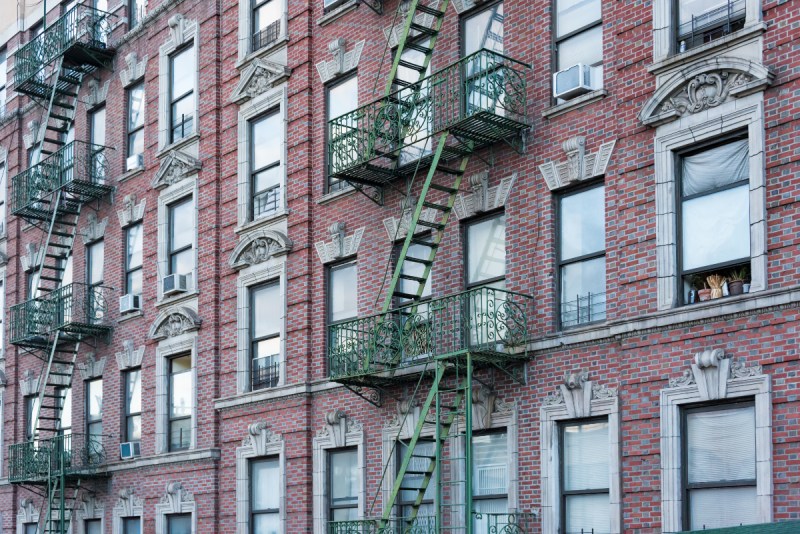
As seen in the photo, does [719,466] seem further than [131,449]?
No

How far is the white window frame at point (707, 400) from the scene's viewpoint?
1515 cm

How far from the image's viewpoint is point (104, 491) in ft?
94.3

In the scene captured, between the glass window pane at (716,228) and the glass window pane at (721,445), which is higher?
the glass window pane at (716,228)

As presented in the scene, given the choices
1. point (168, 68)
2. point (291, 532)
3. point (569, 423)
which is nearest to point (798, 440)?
point (569, 423)

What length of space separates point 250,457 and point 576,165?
9.43m

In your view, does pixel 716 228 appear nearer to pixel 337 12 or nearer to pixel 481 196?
pixel 481 196

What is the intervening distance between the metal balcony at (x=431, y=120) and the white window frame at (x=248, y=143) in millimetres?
1896

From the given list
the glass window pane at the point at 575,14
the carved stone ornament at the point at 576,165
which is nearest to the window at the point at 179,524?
the carved stone ornament at the point at 576,165

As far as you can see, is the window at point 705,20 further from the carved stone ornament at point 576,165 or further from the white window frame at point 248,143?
the white window frame at point 248,143

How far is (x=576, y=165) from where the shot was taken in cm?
1850

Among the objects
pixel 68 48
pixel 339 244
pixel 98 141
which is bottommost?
pixel 339 244

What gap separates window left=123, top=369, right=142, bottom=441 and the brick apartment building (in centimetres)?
6

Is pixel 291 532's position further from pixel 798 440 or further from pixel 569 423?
pixel 798 440

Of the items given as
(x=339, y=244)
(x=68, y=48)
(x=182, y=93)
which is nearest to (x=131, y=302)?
(x=182, y=93)
